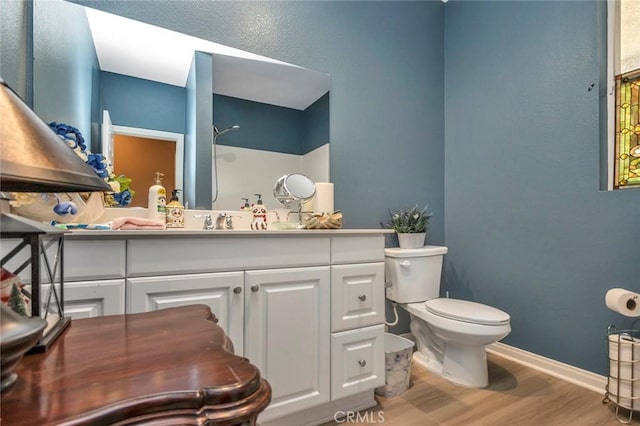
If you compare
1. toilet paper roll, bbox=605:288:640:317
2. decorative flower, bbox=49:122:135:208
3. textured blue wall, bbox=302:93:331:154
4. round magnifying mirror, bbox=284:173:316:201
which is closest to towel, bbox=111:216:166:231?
decorative flower, bbox=49:122:135:208

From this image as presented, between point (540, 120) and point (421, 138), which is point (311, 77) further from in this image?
point (540, 120)

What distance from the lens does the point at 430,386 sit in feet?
5.48

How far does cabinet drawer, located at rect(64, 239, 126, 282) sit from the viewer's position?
885mm

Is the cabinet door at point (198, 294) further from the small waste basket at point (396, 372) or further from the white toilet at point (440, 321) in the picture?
the white toilet at point (440, 321)

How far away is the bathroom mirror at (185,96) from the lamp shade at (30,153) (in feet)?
3.48

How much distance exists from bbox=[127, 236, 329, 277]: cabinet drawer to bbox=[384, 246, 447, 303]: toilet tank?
0.70 meters

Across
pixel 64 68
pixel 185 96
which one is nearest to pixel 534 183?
pixel 185 96

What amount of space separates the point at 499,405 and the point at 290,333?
3.66 feet

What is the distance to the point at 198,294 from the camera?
3.47ft

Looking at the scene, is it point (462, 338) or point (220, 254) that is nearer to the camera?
point (220, 254)

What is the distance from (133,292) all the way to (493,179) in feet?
7.06

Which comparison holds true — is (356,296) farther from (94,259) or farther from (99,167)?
(99,167)

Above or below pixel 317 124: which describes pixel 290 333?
Answer: below

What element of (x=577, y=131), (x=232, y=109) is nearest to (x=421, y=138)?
(x=577, y=131)
